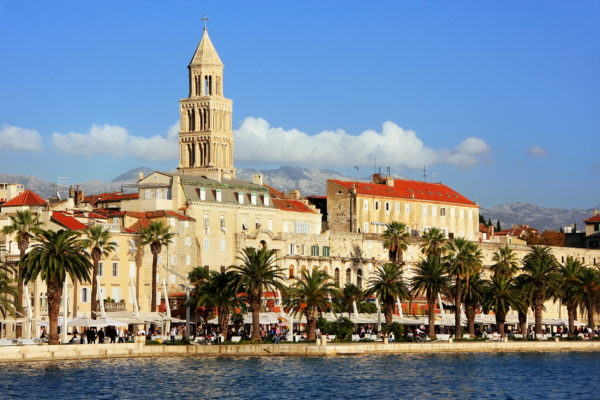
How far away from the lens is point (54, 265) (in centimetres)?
8088

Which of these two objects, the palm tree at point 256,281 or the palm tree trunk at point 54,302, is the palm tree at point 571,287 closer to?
the palm tree at point 256,281

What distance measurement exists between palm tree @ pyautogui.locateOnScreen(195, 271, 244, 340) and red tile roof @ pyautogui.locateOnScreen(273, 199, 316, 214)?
109ft

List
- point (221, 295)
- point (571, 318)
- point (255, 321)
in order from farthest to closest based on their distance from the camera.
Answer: point (571, 318), point (221, 295), point (255, 321)

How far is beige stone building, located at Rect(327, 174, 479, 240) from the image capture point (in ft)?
440

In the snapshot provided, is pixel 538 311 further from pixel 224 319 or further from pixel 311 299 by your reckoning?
pixel 224 319

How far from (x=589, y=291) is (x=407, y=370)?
114 feet

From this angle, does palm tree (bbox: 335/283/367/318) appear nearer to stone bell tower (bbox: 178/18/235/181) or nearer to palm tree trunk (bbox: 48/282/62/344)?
stone bell tower (bbox: 178/18/235/181)

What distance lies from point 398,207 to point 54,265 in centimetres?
6410

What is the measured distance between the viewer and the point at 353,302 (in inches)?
Answer: 4245

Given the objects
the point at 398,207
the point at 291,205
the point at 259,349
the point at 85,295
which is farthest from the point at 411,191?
the point at 259,349

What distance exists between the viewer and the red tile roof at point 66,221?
335ft

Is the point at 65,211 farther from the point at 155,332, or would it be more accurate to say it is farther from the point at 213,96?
the point at 213,96

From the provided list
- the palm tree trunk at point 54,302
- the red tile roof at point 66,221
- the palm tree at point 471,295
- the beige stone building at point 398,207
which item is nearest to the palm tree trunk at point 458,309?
the palm tree at point 471,295

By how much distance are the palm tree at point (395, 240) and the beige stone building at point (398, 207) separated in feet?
27.8
